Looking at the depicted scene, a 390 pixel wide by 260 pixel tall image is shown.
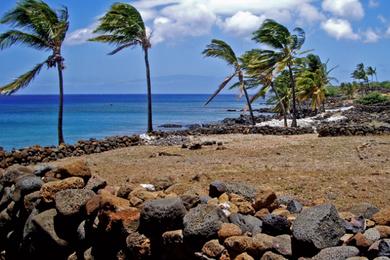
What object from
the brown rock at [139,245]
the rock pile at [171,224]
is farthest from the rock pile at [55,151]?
the brown rock at [139,245]

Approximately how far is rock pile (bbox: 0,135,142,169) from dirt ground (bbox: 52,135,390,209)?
86 centimetres

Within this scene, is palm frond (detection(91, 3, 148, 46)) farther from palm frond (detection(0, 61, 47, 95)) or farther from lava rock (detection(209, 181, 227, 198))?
lava rock (detection(209, 181, 227, 198))

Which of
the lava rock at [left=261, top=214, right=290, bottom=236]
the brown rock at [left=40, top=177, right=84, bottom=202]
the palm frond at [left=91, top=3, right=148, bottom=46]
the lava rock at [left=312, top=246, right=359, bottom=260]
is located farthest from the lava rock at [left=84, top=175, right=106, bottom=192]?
the palm frond at [left=91, top=3, right=148, bottom=46]

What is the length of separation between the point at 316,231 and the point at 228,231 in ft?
3.24

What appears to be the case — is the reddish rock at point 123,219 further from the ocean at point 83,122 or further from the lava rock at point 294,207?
the ocean at point 83,122

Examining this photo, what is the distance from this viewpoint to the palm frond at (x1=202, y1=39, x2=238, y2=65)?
34.9m

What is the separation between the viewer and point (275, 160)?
48.5 ft

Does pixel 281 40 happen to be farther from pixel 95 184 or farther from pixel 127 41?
pixel 95 184

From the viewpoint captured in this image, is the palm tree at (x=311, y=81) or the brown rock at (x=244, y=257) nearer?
the brown rock at (x=244, y=257)

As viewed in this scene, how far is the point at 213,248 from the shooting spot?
239 inches

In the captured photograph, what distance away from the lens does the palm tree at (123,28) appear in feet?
92.8

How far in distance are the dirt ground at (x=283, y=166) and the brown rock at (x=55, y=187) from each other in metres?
1.81

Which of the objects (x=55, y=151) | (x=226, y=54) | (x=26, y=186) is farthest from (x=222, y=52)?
(x=26, y=186)

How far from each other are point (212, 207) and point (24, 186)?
3.88 meters
